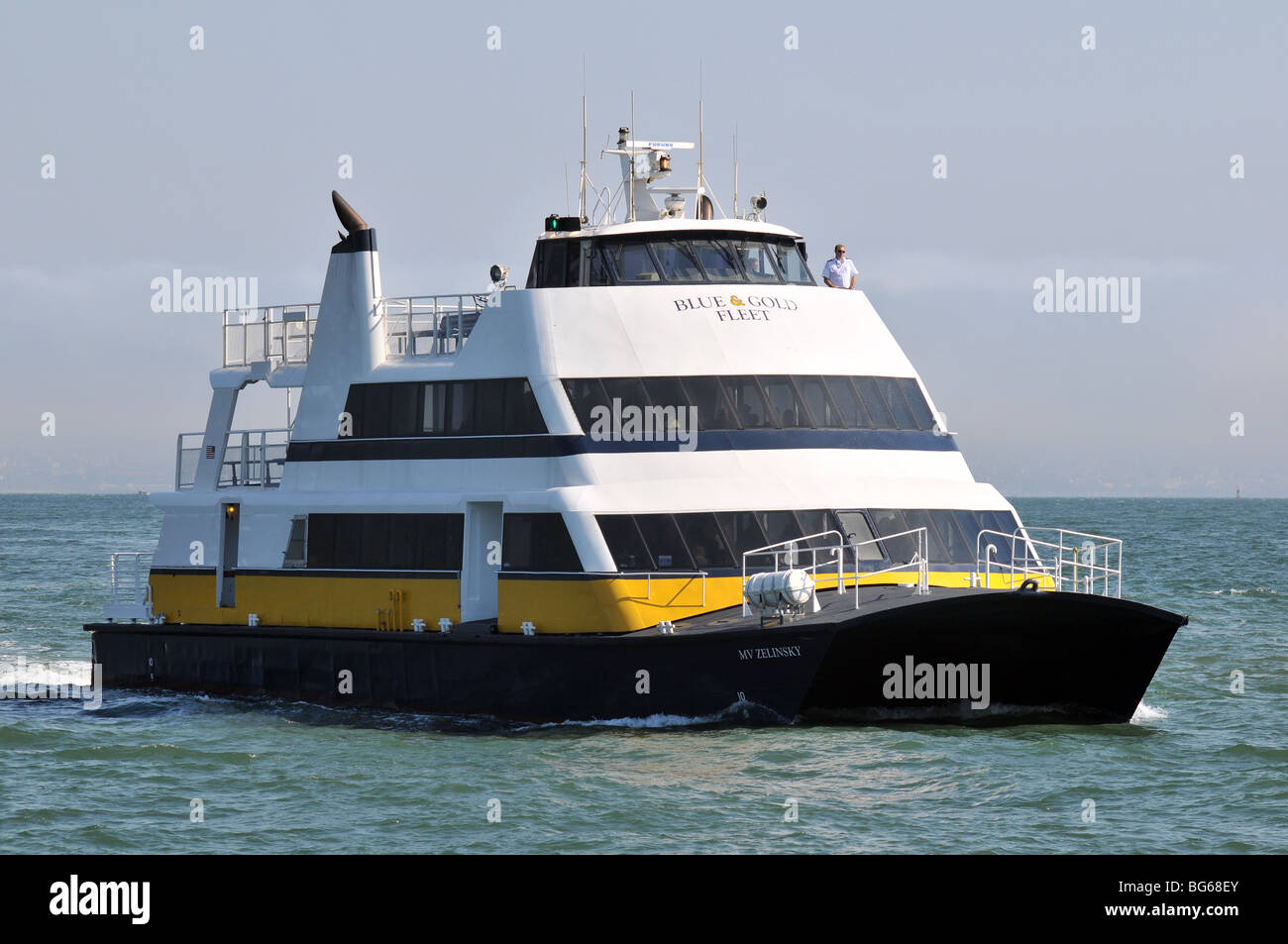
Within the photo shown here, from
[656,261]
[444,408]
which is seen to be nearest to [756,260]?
[656,261]

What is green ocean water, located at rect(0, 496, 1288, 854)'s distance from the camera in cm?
1443

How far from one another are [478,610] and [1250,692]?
10715 millimetres

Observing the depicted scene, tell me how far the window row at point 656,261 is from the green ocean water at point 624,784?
17.4 ft

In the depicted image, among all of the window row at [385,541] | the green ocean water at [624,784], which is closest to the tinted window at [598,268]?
the window row at [385,541]

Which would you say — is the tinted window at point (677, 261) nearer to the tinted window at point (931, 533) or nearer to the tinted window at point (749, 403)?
the tinted window at point (749, 403)

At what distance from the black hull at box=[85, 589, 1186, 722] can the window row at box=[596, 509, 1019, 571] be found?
784 millimetres

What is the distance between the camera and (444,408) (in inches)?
807

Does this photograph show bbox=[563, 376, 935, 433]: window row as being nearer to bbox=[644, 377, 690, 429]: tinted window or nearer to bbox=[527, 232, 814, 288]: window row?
bbox=[644, 377, 690, 429]: tinted window

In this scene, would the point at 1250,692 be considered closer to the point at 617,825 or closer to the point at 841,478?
the point at 841,478

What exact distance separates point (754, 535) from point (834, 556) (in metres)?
0.93

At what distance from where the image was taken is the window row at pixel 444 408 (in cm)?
1975

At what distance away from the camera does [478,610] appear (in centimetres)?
2003

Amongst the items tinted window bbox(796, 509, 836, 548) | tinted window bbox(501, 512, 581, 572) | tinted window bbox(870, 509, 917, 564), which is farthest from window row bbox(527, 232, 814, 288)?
tinted window bbox(870, 509, 917, 564)
